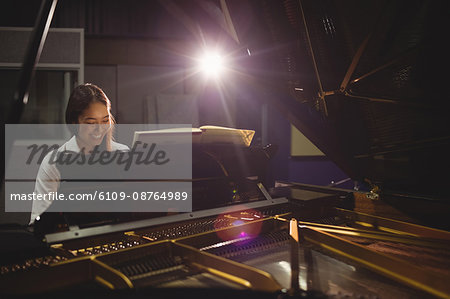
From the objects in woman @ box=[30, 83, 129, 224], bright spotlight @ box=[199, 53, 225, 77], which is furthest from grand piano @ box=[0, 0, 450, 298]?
bright spotlight @ box=[199, 53, 225, 77]

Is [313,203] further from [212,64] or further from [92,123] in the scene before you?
[212,64]

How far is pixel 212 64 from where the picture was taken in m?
4.40

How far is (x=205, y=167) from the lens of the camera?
1.63 m

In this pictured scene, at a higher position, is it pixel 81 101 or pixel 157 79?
pixel 157 79

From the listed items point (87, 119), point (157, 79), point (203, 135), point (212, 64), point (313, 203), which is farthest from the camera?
point (157, 79)

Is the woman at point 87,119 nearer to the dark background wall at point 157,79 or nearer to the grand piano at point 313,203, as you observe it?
the grand piano at point 313,203

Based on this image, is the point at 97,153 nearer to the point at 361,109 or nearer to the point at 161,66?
the point at 361,109

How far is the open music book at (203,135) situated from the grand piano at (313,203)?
0.14 feet

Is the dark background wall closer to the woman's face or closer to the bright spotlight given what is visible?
the bright spotlight

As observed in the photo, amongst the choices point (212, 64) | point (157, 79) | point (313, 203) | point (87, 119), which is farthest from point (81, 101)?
point (157, 79)

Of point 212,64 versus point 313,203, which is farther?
point 212,64

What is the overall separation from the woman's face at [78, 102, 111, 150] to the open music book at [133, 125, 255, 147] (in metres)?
0.86

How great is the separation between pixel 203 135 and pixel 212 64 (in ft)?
10.2

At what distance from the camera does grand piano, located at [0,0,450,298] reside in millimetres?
1002
